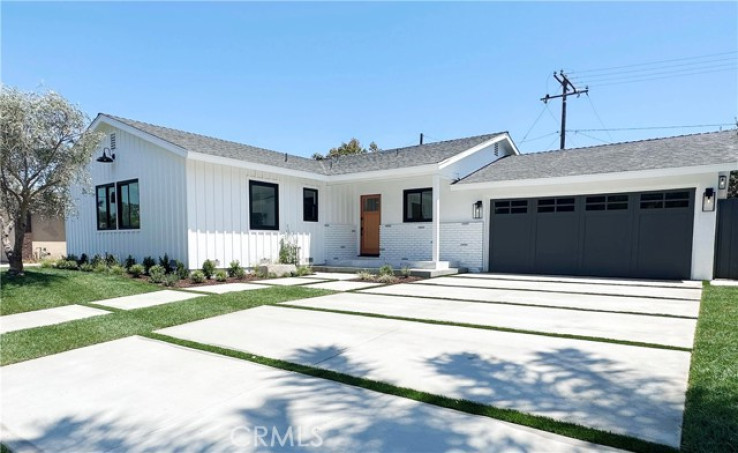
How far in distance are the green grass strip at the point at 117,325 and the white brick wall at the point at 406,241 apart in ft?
19.2

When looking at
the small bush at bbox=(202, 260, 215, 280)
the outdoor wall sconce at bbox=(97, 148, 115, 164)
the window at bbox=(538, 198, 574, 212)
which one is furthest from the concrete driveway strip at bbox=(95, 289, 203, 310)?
the window at bbox=(538, 198, 574, 212)

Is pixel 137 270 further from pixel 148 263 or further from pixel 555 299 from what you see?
pixel 555 299

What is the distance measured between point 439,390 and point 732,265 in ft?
33.0

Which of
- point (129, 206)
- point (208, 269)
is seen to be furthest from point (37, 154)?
point (208, 269)

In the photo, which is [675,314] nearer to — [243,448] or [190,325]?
[243,448]

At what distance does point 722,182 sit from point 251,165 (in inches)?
454

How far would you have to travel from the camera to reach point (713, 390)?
2676 mm

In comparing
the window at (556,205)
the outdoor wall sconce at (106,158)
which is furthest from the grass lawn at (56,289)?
the window at (556,205)

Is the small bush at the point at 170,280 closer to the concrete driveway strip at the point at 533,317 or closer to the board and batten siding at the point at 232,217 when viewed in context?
the board and batten siding at the point at 232,217

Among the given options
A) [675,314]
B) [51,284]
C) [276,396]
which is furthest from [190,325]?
[675,314]

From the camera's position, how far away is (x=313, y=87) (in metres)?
16.6

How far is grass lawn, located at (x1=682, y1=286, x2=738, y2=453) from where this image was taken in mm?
2055

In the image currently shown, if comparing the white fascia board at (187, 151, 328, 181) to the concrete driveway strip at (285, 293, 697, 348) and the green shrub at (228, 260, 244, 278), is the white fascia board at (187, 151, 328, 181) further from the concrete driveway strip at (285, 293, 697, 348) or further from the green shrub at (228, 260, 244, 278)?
the concrete driveway strip at (285, 293, 697, 348)

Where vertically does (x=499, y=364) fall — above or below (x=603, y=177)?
below
